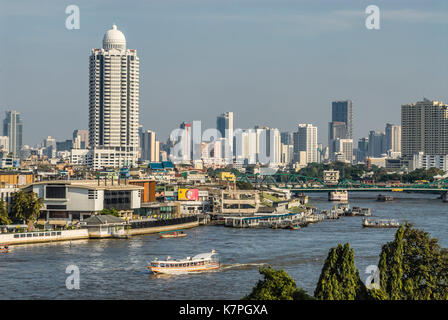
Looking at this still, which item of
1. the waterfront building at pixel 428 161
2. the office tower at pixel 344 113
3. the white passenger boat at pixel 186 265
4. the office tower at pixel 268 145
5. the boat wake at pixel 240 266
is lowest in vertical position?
the boat wake at pixel 240 266

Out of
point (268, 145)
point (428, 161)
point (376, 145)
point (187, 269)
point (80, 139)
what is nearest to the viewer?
point (187, 269)

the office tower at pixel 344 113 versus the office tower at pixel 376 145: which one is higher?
the office tower at pixel 344 113

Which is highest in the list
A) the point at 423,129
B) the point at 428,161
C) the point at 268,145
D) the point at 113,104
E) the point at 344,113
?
the point at 344,113

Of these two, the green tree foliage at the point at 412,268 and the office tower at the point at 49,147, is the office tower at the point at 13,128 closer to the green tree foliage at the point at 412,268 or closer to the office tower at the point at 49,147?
the office tower at the point at 49,147

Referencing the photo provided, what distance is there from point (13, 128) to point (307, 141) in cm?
5511

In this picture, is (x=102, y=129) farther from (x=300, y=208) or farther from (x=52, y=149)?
(x=52, y=149)

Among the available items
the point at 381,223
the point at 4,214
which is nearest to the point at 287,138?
the point at 381,223

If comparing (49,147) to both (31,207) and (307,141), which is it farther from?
(31,207)

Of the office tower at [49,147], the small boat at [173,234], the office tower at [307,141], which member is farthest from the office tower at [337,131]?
the small boat at [173,234]

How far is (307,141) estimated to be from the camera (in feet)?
502

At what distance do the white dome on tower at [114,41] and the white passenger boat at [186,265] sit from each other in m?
62.0

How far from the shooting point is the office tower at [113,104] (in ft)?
252

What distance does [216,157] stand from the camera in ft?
414

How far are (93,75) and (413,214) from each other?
145 feet
